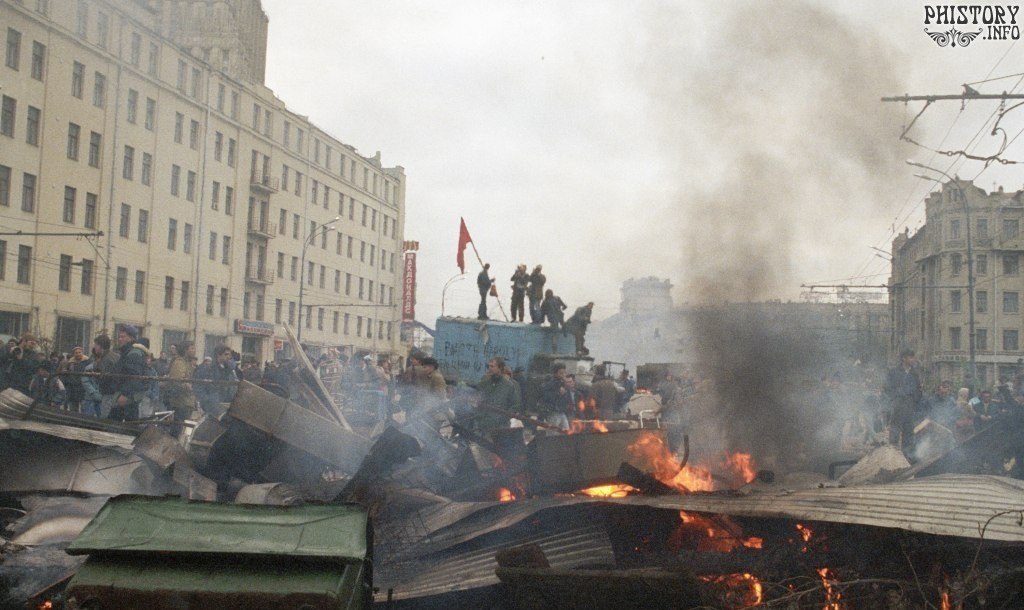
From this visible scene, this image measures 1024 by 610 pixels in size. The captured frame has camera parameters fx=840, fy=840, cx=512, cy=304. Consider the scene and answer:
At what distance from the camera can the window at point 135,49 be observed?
116 feet

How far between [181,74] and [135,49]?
18.5 ft

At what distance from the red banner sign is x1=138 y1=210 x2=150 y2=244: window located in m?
26.6

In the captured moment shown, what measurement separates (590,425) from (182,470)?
17.8 ft

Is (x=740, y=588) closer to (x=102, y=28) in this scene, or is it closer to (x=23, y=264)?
(x=23, y=264)

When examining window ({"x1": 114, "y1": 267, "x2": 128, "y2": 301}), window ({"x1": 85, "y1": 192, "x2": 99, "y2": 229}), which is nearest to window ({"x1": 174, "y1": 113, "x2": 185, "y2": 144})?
window ({"x1": 85, "y1": 192, "x2": 99, "y2": 229})

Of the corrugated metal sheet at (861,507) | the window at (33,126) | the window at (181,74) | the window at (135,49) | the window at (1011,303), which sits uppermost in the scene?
the window at (181,74)

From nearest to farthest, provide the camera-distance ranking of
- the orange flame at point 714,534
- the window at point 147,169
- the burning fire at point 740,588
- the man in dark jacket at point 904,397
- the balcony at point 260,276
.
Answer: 1. the burning fire at point 740,588
2. the orange flame at point 714,534
3. the man in dark jacket at point 904,397
4. the window at point 147,169
5. the balcony at point 260,276

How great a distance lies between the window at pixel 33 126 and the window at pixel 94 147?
2.71 m

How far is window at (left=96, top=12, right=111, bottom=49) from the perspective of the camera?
3397cm

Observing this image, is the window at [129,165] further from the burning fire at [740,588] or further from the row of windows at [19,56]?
the burning fire at [740,588]

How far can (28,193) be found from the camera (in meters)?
33.8

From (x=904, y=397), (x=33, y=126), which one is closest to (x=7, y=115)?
(x=33, y=126)

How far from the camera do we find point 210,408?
1297cm

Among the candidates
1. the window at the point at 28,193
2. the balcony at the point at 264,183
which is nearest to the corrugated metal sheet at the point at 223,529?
the window at the point at 28,193
